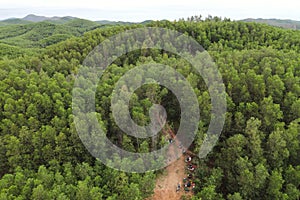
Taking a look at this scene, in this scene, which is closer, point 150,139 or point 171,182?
point 150,139

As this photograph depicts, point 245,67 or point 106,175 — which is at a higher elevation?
point 245,67

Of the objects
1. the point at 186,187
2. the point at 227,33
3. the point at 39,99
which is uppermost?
the point at 227,33

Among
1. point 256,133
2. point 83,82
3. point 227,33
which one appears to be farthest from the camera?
point 227,33

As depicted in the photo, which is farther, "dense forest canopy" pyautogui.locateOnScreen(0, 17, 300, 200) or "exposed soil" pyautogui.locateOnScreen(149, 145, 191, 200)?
"exposed soil" pyautogui.locateOnScreen(149, 145, 191, 200)

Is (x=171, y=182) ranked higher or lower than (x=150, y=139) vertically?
lower

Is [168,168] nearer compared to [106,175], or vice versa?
[106,175]

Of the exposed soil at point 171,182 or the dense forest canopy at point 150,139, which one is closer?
the dense forest canopy at point 150,139

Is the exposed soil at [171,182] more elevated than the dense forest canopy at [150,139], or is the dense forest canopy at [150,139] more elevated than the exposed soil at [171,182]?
the dense forest canopy at [150,139]

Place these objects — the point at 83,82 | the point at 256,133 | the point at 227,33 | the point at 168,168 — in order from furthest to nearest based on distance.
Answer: the point at 227,33, the point at 83,82, the point at 168,168, the point at 256,133

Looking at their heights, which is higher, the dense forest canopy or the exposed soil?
the dense forest canopy

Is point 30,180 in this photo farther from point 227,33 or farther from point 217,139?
point 227,33

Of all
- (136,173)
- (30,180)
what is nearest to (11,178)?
(30,180)
